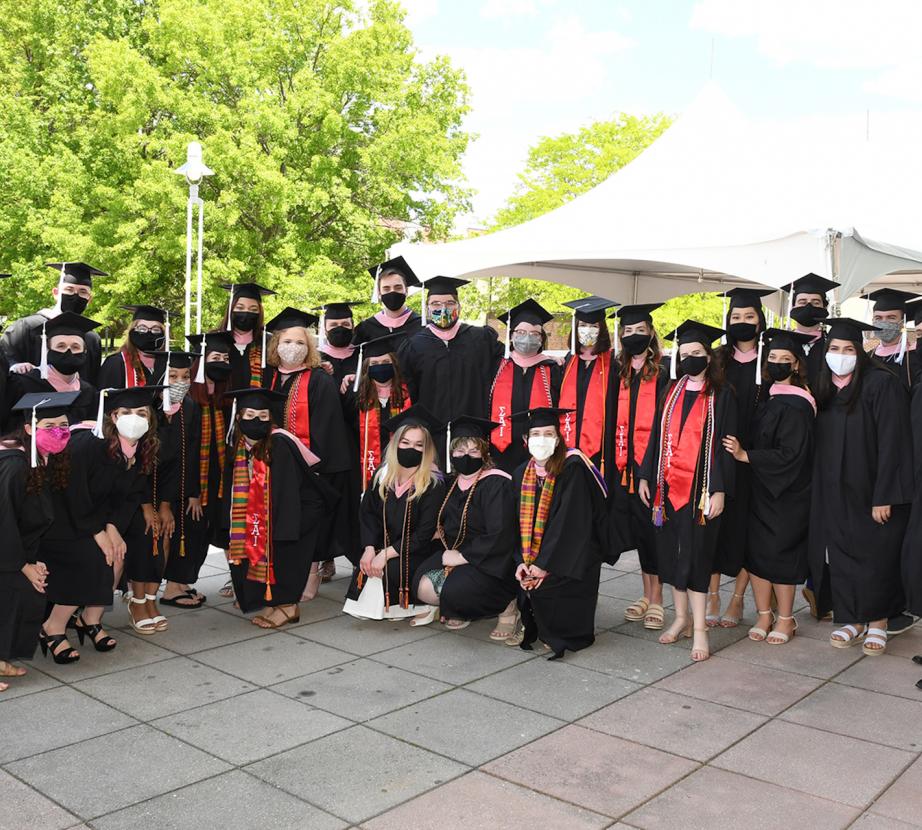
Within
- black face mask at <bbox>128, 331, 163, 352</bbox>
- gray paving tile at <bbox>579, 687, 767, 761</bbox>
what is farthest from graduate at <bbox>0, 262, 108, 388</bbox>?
gray paving tile at <bbox>579, 687, 767, 761</bbox>

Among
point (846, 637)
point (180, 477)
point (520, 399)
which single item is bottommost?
point (846, 637)

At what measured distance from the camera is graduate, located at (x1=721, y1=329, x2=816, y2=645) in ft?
18.1

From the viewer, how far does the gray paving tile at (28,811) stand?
3.34 metres

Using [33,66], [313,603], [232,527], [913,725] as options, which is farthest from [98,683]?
[33,66]

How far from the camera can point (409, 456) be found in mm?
5863

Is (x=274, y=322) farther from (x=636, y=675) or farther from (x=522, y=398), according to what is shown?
(x=636, y=675)

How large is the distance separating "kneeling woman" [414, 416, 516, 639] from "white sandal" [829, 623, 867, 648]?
74.1 inches

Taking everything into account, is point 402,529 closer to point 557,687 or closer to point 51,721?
point 557,687

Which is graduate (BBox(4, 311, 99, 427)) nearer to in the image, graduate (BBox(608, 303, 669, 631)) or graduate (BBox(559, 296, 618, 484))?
graduate (BBox(559, 296, 618, 484))

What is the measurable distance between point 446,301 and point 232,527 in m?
2.18

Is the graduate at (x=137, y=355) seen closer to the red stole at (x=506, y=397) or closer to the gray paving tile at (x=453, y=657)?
the red stole at (x=506, y=397)

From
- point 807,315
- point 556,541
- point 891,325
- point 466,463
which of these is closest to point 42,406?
point 466,463

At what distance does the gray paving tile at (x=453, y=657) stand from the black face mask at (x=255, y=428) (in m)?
1.48

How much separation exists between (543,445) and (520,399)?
3.56ft
